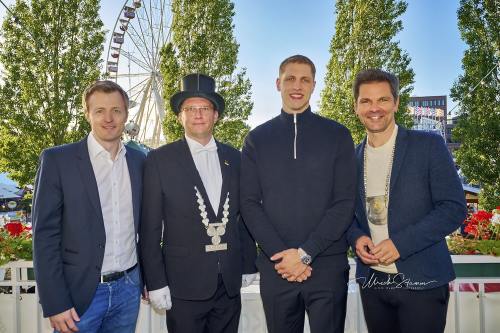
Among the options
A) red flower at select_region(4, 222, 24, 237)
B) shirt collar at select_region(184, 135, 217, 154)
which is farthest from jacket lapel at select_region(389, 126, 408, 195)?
red flower at select_region(4, 222, 24, 237)

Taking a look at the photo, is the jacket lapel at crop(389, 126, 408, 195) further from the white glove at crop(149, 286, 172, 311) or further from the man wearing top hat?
the white glove at crop(149, 286, 172, 311)

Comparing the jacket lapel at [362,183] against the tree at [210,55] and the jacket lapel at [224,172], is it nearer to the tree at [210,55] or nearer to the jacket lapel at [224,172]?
the jacket lapel at [224,172]

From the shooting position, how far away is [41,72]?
14102mm

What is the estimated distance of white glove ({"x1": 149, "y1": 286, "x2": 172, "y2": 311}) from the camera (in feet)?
8.24

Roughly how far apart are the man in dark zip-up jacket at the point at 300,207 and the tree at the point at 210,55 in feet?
51.6

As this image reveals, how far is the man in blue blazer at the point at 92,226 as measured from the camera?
2355 mm

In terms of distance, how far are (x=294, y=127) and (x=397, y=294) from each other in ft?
4.05

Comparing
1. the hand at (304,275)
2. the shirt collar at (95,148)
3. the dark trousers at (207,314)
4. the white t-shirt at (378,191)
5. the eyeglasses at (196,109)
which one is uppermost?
the eyeglasses at (196,109)

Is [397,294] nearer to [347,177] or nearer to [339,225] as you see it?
[339,225]

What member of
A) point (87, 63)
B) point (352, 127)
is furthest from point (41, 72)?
point (352, 127)

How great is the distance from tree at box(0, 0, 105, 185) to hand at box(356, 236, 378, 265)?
44.8 feet

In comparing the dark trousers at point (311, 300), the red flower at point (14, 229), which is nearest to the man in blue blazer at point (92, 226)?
the dark trousers at point (311, 300)

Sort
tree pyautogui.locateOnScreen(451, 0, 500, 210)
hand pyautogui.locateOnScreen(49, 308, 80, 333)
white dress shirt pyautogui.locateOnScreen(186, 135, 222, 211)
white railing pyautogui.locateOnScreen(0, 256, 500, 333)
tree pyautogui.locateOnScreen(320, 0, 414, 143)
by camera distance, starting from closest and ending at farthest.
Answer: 1. hand pyautogui.locateOnScreen(49, 308, 80, 333)
2. white dress shirt pyautogui.locateOnScreen(186, 135, 222, 211)
3. white railing pyautogui.locateOnScreen(0, 256, 500, 333)
4. tree pyautogui.locateOnScreen(451, 0, 500, 210)
5. tree pyautogui.locateOnScreen(320, 0, 414, 143)
